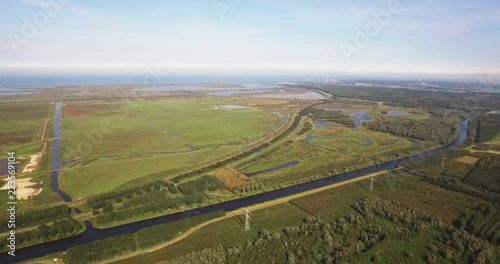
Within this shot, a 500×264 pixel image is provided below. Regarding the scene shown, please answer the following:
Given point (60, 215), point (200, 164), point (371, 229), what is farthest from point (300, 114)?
point (60, 215)

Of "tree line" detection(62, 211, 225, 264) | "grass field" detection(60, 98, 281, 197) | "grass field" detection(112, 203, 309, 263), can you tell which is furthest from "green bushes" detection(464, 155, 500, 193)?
"tree line" detection(62, 211, 225, 264)

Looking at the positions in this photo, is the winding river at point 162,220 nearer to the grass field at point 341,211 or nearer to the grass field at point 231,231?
the grass field at point 341,211

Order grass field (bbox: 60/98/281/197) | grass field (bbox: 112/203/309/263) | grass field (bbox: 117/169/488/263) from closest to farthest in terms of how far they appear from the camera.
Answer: grass field (bbox: 112/203/309/263) < grass field (bbox: 117/169/488/263) < grass field (bbox: 60/98/281/197)

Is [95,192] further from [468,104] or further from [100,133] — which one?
[468,104]

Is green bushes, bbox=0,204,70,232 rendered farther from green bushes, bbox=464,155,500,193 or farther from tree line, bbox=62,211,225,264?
green bushes, bbox=464,155,500,193

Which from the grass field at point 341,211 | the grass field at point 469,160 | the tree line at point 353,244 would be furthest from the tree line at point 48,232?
the grass field at point 469,160

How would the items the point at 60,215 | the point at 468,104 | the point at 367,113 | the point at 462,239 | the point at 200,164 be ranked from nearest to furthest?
the point at 462,239 < the point at 60,215 < the point at 200,164 < the point at 367,113 < the point at 468,104

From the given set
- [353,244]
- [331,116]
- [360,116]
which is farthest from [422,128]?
[353,244]

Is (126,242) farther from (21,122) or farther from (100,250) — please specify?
(21,122)
